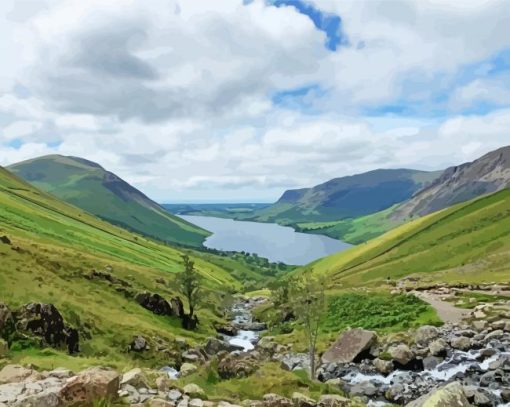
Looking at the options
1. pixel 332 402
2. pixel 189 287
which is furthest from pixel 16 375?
pixel 189 287

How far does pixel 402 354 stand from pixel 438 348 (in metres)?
4.93

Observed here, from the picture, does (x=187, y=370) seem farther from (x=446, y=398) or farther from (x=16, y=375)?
(x=446, y=398)

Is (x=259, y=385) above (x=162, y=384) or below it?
below

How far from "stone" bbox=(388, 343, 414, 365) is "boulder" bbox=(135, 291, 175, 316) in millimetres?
46252

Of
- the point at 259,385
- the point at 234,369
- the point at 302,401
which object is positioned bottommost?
the point at 234,369

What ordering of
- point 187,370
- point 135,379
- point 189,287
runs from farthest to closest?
1. point 189,287
2. point 187,370
3. point 135,379

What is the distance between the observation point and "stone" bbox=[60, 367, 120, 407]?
56.4ft

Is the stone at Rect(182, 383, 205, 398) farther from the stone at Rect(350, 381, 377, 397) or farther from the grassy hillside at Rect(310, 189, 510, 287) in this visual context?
the grassy hillside at Rect(310, 189, 510, 287)

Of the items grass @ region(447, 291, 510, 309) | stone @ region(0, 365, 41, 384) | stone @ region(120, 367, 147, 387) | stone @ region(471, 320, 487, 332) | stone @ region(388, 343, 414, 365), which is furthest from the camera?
grass @ region(447, 291, 510, 309)

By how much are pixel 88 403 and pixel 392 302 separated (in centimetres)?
7287

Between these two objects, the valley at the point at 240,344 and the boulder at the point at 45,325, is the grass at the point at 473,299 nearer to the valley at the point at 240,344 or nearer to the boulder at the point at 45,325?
the valley at the point at 240,344

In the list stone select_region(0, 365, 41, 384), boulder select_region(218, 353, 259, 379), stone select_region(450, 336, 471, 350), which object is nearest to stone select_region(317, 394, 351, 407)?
boulder select_region(218, 353, 259, 379)

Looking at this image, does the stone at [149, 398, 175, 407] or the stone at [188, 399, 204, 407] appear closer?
the stone at [149, 398, 175, 407]

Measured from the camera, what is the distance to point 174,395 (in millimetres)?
20766
